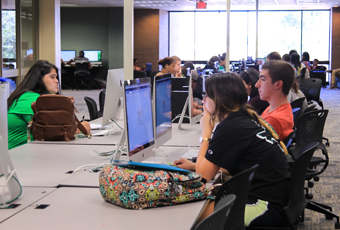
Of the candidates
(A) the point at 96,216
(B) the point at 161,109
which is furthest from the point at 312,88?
(A) the point at 96,216

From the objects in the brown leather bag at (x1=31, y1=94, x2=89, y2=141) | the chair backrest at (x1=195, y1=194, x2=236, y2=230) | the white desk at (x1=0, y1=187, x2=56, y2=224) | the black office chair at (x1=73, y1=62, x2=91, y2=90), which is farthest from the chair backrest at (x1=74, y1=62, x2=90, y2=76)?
the chair backrest at (x1=195, y1=194, x2=236, y2=230)

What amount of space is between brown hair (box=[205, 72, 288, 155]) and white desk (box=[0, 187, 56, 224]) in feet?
2.87

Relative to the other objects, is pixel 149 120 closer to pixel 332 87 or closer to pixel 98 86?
pixel 98 86

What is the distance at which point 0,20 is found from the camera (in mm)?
8062

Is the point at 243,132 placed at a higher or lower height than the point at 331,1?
lower

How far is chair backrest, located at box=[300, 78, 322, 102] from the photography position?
20.4ft

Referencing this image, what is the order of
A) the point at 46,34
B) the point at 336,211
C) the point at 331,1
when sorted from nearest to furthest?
the point at 336,211 → the point at 46,34 → the point at 331,1

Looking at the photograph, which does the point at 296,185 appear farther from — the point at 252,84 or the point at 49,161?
the point at 252,84

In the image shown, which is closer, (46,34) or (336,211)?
(336,211)

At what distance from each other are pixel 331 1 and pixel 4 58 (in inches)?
444

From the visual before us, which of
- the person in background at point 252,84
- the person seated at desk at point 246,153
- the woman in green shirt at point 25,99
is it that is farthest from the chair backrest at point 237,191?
the person in background at point 252,84

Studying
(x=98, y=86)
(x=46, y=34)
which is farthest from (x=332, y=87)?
(x=46, y=34)

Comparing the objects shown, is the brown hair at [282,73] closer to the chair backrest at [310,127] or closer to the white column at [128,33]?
the chair backrest at [310,127]

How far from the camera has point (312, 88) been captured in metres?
6.27
